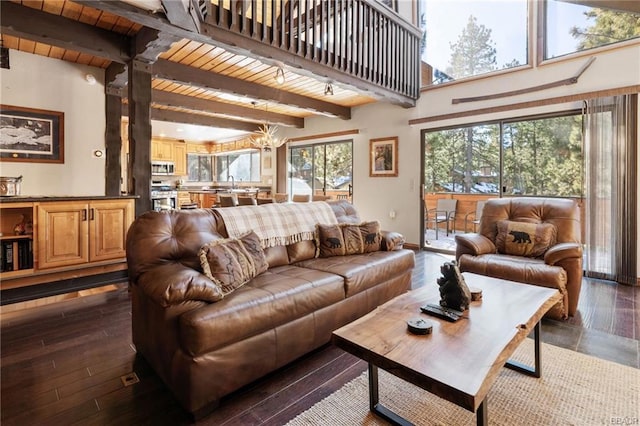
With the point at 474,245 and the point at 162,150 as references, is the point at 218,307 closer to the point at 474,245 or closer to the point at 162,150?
the point at 474,245

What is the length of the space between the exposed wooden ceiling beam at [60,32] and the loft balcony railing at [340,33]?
1.20 meters

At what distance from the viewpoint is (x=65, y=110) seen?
168 inches

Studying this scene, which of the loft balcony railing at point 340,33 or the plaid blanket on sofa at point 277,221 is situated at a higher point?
the loft balcony railing at point 340,33

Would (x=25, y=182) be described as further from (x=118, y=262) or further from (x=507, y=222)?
(x=507, y=222)

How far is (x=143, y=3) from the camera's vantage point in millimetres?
2465

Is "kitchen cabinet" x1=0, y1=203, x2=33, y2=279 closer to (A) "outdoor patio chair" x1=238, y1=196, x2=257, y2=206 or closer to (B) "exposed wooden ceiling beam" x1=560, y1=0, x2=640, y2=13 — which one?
(A) "outdoor patio chair" x1=238, y1=196, x2=257, y2=206

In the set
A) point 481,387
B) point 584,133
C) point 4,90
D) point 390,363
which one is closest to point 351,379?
point 390,363

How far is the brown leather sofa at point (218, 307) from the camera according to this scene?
159 cm

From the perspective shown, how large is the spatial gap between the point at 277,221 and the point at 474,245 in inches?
78.6

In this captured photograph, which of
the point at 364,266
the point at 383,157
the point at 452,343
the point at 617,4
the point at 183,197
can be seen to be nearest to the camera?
the point at 452,343

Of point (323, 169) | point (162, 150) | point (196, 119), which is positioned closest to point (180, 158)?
point (162, 150)

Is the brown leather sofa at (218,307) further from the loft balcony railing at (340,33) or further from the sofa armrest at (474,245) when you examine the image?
the loft balcony railing at (340,33)

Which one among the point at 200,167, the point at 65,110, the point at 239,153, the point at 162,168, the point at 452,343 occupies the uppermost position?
the point at 239,153

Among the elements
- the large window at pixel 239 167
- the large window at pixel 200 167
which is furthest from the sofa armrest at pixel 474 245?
the large window at pixel 200 167
